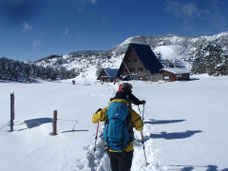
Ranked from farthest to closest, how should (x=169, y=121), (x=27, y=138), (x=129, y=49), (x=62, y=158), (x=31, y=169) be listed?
(x=129, y=49) → (x=169, y=121) → (x=27, y=138) → (x=62, y=158) → (x=31, y=169)

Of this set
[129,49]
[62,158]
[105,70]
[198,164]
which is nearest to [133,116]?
[198,164]

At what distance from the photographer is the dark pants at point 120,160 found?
9.53 ft

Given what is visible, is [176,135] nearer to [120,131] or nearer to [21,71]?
[120,131]

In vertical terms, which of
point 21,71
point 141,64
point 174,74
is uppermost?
point 21,71

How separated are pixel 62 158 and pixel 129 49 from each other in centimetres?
3846

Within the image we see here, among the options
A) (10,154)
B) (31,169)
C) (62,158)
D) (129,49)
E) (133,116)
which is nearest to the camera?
(133,116)

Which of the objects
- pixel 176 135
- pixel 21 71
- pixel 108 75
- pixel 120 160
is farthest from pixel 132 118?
pixel 21 71

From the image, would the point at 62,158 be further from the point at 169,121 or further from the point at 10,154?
the point at 169,121

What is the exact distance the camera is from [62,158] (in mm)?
4602

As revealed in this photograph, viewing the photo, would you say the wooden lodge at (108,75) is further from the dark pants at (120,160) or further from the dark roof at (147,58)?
the dark pants at (120,160)

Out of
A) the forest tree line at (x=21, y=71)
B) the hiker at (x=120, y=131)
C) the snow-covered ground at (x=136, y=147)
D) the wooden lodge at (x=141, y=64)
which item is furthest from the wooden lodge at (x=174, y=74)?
the forest tree line at (x=21, y=71)

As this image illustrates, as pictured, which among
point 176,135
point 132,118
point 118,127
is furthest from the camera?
point 176,135

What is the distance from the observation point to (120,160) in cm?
292

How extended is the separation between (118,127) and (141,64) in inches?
1445
